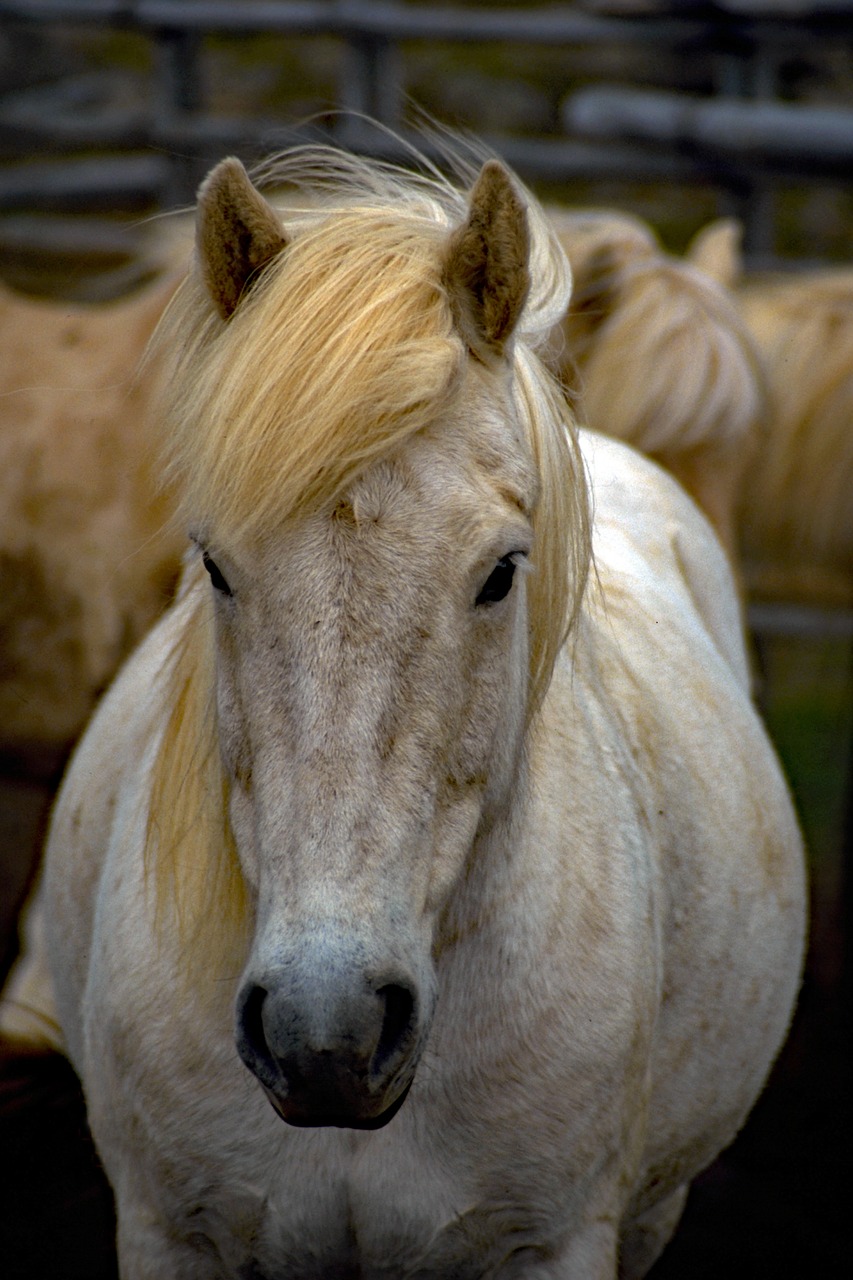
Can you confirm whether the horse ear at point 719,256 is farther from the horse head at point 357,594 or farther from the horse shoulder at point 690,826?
the horse head at point 357,594

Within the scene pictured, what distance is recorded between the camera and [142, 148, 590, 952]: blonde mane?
4.45ft

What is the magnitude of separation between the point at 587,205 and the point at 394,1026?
986cm

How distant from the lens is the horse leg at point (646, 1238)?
2328mm

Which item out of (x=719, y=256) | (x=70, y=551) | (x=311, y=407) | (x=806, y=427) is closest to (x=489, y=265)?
(x=311, y=407)

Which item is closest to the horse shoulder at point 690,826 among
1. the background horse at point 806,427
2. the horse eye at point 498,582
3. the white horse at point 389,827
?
the white horse at point 389,827

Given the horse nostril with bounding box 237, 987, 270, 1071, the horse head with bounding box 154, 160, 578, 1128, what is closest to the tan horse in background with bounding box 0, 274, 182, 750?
the horse head with bounding box 154, 160, 578, 1128

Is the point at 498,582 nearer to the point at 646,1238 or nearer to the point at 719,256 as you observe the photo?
the point at 646,1238

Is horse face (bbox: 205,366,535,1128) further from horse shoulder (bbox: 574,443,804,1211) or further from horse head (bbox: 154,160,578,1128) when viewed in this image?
horse shoulder (bbox: 574,443,804,1211)

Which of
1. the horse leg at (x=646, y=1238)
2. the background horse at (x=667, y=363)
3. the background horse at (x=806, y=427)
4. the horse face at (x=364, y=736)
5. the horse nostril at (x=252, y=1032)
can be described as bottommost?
the horse leg at (x=646, y=1238)

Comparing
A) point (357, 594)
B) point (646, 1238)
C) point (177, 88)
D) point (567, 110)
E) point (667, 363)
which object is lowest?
point (646, 1238)

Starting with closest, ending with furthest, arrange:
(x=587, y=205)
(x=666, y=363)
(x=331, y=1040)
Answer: (x=331, y=1040), (x=666, y=363), (x=587, y=205)

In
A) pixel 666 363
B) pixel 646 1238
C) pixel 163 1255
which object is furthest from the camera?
pixel 666 363

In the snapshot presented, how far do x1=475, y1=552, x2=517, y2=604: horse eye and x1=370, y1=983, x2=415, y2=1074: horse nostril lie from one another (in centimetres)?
41

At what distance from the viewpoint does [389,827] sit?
1.28 meters
